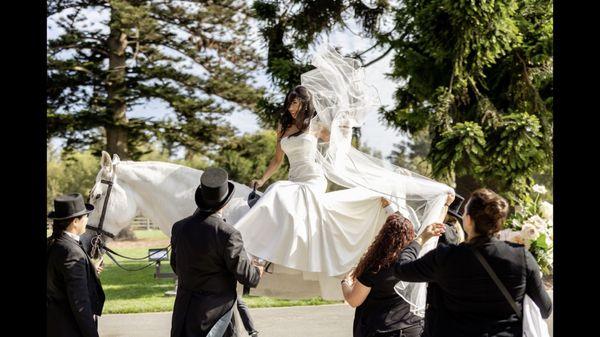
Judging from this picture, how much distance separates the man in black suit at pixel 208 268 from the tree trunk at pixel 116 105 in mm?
22479

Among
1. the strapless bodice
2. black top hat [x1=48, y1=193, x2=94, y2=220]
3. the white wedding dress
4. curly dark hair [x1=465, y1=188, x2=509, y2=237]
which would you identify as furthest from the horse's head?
curly dark hair [x1=465, y1=188, x2=509, y2=237]

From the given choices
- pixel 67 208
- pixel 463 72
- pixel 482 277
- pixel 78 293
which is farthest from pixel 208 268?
pixel 463 72

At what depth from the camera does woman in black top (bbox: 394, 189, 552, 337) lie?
3.46 m

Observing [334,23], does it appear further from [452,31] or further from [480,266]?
[480,266]

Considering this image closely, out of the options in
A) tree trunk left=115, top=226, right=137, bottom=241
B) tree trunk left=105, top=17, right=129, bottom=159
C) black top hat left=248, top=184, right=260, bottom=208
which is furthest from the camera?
tree trunk left=115, top=226, right=137, bottom=241

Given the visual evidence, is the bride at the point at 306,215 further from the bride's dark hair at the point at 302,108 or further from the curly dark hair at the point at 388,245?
the curly dark hair at the point at 388,245

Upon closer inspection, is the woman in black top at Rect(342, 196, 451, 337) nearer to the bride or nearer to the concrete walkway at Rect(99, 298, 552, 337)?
the bride

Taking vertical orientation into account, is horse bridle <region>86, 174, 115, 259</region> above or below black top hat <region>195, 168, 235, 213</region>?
below

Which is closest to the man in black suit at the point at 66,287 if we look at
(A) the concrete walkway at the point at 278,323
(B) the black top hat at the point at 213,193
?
(B) the black top hat at the point at 213,193

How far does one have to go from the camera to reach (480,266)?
11.3ft

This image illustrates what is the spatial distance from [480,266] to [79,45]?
26662mm

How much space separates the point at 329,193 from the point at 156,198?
185cm

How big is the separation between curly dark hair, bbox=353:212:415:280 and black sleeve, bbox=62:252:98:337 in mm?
1895

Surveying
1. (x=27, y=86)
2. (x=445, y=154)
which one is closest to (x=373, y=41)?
(x=445, y=154)
